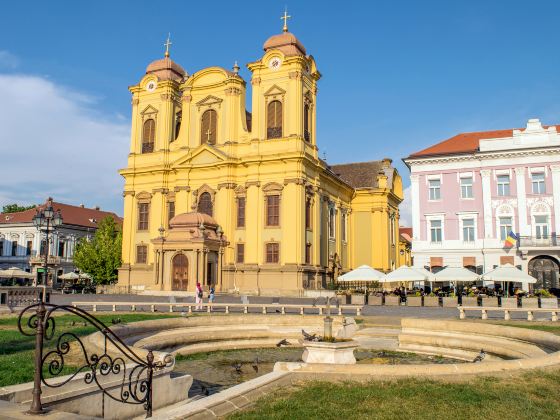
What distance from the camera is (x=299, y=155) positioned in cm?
4425

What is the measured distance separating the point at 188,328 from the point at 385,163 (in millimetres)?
52966

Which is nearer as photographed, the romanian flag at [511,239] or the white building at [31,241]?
the romanian flag at [511,239]

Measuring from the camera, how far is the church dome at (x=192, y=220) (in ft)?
147

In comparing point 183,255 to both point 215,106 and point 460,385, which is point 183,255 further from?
point 460,385

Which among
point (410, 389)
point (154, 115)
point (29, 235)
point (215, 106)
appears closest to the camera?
point (410, 389)

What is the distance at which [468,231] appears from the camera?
4362 cm

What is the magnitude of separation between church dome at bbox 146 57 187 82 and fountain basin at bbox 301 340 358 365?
152ft

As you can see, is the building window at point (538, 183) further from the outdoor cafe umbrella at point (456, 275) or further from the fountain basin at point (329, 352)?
the fountain basin at point (329, 352)

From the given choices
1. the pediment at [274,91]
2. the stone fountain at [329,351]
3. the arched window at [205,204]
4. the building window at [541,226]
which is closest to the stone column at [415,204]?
the building window at [541,226]

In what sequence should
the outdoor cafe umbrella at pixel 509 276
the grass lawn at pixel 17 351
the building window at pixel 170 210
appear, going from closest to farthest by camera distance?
the grass lawn at pixel 17 351 < the outdoor cafe umbrella at pixel 509 276 < the building window at pixel 170 210

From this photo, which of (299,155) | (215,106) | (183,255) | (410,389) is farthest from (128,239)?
(410,389)

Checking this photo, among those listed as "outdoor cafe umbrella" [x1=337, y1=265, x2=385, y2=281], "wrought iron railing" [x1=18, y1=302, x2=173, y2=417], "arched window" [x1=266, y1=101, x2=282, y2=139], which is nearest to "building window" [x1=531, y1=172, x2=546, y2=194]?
"outdoor cafe umbrella" [x1=337, y1=265, x2=385, y2=281]

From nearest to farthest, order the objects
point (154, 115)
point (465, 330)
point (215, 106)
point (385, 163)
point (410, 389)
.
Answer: point (410, 389), point (465, 330), point (215, 106), point (154, 115), point (385, 163)

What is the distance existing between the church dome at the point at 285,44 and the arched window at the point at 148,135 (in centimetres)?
1411
